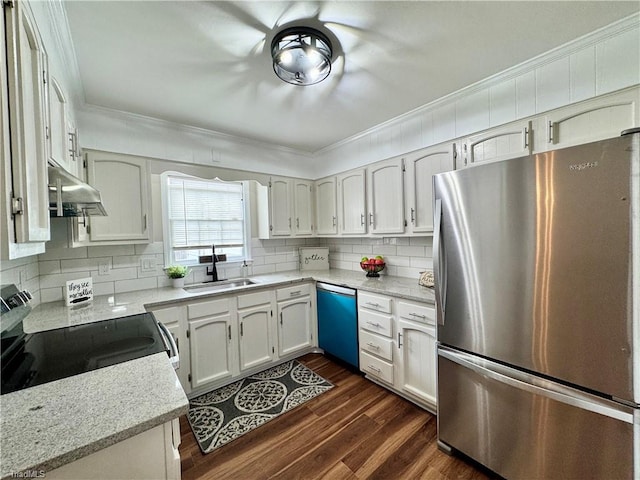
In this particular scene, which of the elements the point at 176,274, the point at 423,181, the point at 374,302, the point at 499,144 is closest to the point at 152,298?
the point at 176,274

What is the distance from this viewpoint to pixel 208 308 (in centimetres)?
225

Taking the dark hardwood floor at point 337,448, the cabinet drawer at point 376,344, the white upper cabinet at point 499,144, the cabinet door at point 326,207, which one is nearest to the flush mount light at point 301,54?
the white upper cabinet at point 499,144

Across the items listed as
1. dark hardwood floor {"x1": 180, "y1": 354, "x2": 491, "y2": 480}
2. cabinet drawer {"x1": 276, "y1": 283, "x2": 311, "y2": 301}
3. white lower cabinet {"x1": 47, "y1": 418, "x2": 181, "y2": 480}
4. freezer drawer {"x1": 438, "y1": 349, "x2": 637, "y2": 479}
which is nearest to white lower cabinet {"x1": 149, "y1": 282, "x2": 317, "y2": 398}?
cabinet drawer {"x1": 276, "y1": 283, "x2": 311, "y2": 301}

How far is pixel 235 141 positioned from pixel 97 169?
4.17ft

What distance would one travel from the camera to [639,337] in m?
1.02

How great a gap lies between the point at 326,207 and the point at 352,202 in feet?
1.45

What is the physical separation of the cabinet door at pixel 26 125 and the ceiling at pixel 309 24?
1.91ft

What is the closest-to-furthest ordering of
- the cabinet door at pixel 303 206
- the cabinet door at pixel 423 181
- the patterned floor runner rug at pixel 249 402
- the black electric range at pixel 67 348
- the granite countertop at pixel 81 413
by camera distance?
the granite countertop at pixel 81 413
the black electric range at pixel 67 348
the patterned floor runner rug at pixel 249 402
the cabinet door at pixel 423 181
the cabinet door at pixel 303 206

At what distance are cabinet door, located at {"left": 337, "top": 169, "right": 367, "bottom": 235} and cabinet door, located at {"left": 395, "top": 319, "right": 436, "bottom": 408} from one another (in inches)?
44.2

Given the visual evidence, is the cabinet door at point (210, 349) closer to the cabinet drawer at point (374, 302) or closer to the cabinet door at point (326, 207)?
the cabinet drawer at point (374, 302)

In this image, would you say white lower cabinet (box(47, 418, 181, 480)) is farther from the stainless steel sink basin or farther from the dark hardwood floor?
the stainless steel sink basin

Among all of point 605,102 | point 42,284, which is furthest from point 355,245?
point 42,284

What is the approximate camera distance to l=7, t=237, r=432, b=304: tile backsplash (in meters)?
1.98

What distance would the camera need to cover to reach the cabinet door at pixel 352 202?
9.21ft
